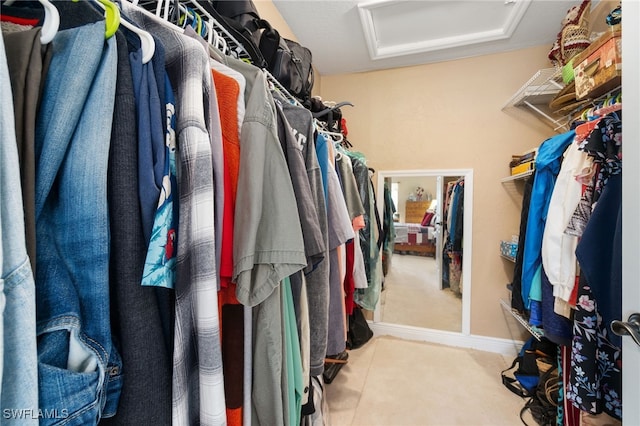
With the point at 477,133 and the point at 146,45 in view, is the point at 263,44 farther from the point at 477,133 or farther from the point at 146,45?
the point at 477,133

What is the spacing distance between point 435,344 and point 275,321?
82.2 inches

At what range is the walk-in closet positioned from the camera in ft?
1.05

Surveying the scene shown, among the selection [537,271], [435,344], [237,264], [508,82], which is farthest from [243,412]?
[508,82]

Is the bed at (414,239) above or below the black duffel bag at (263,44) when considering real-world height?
below

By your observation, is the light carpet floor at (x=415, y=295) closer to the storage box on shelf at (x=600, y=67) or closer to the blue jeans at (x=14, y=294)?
the storage box on shelf at (x=600, y=67)

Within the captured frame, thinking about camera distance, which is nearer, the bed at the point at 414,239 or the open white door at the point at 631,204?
the open white door at the point at 631,204

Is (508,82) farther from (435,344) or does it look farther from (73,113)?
(73,113)

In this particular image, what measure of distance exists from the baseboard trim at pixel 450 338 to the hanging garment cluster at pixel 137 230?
1.89 m

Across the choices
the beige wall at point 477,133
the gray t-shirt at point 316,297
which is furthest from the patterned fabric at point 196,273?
the beige wall at point 477,133

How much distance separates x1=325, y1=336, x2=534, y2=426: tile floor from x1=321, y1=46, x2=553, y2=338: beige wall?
0.41m

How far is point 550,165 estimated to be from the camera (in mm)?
1305

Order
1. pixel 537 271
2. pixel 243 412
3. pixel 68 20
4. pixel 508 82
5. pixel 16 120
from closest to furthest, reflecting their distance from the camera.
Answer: pixel 16 120
pixel 68 20
pixel 243 412
pixel 537 271
pixel 508 82

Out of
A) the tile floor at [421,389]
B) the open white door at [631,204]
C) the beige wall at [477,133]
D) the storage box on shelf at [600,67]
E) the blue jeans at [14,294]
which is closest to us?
the blue jeans at [14,294]

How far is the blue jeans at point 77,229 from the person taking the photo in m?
0.31
